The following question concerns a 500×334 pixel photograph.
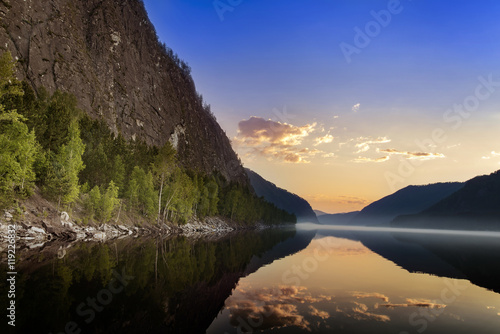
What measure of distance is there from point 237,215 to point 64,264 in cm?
11135

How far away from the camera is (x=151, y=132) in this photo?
136m

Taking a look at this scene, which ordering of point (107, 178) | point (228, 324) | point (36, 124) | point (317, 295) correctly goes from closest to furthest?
1. point (228, 324)
2. point (317, 295)
3. point (36, 124)
4. point (107, 178)

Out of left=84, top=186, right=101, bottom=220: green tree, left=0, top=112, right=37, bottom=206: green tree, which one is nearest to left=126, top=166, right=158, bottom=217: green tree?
left=84, top=186, right=101, bottom=220: green tree

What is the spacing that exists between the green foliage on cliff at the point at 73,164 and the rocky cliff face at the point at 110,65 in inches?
1020

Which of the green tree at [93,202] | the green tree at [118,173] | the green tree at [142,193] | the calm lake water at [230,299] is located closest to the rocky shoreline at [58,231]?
the green tree at [93,202]

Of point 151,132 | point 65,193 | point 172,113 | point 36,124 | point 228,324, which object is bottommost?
point 228,324

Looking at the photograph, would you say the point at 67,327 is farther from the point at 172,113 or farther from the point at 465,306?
the point at 172,113

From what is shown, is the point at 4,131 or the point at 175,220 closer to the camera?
the point at 4,131

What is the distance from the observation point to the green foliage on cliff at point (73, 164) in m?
32.4

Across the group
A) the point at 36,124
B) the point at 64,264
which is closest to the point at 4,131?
the point at 36,124

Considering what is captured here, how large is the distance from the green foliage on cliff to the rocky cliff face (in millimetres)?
25904

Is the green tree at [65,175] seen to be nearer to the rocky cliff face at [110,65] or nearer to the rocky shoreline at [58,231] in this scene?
the rocky shoreline at [58,231]

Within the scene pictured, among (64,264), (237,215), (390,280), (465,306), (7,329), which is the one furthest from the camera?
(237,215)

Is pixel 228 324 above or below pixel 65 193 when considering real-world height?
below
